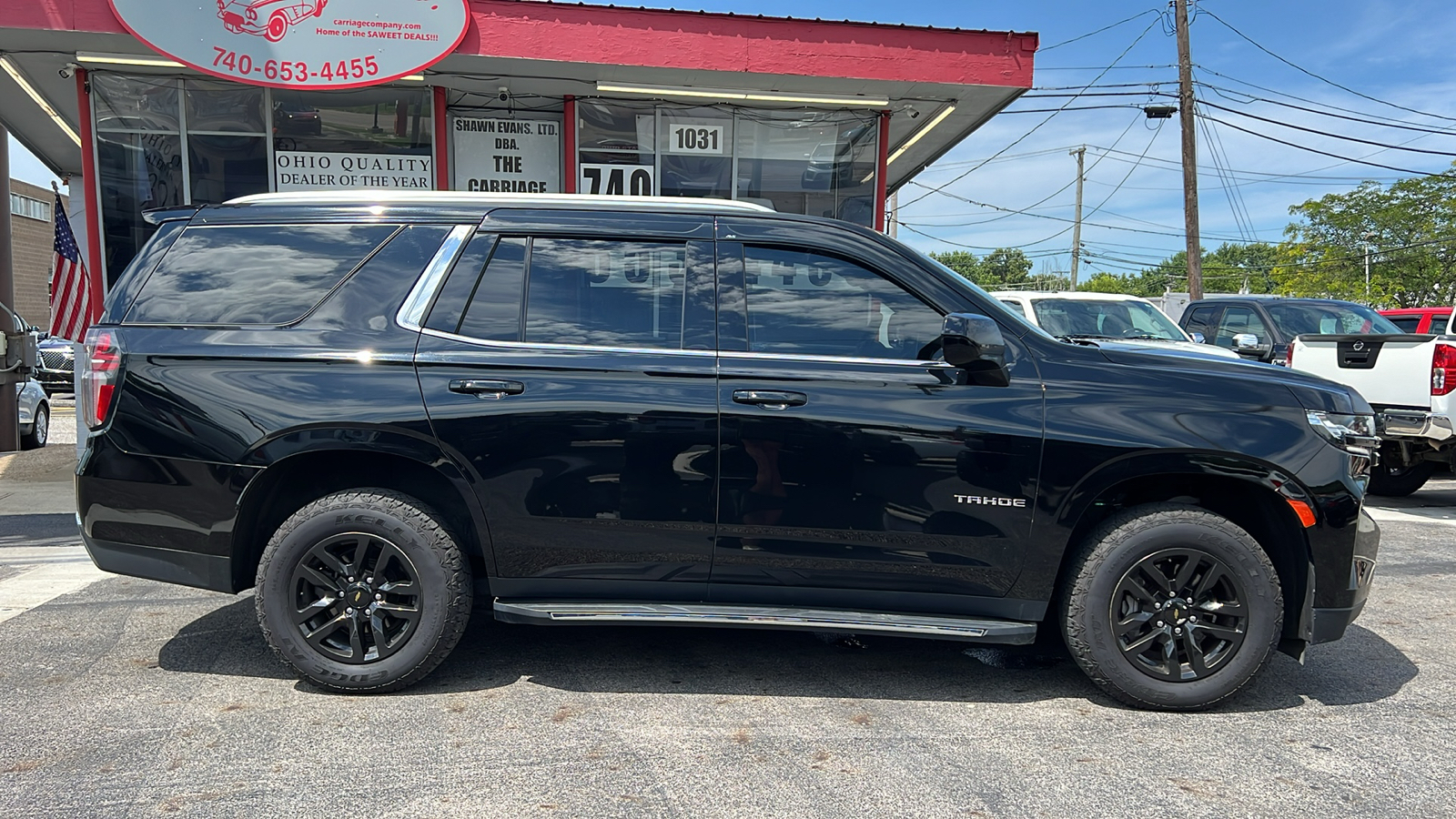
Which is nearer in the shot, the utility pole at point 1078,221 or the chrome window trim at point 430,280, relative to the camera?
the chrome window trim at point 430,280

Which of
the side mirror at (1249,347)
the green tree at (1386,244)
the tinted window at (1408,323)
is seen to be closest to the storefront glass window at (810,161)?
the side mirror at (1249,347)

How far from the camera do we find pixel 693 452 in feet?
11.9

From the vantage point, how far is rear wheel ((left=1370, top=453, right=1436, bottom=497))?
842 cm

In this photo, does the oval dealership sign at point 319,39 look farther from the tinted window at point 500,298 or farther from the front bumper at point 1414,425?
the front bumper at point 1414,425

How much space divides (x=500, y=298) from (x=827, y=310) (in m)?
1.31

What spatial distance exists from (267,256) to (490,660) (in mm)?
1958

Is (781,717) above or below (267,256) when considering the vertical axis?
below

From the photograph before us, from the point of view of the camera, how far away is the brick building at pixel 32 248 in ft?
146

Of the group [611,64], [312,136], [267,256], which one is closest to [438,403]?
[267,256]

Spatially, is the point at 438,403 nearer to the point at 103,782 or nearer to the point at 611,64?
the point at 103,782

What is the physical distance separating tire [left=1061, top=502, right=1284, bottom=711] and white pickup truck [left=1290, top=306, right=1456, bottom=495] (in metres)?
5.25

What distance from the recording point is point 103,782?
9.79 feet

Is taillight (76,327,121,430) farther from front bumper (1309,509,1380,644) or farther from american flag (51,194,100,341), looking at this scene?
american flag (51,194,100,341)

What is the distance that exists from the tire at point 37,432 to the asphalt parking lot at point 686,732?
376 inches
